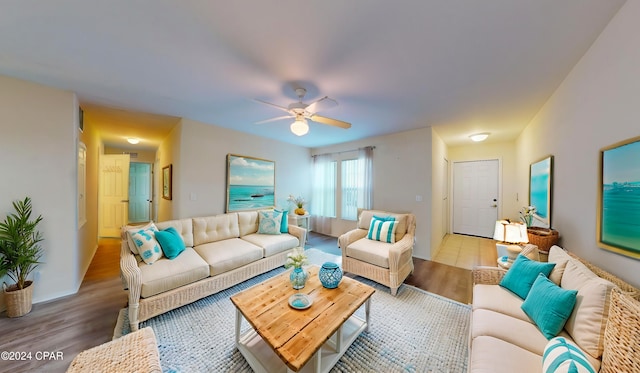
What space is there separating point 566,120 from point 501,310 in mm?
2039

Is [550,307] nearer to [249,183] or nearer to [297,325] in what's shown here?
[297,325]

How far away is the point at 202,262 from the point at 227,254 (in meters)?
0.31

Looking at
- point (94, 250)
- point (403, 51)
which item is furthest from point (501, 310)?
point (94, 250)

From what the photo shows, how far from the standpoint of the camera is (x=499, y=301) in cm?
163

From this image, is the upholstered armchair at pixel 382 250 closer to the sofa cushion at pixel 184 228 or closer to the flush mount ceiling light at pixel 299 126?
the flush mount ceiling light at pixel 299 126

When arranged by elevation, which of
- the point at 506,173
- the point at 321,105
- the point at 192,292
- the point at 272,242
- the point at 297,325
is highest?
the point at 321,105

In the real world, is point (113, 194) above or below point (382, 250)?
above

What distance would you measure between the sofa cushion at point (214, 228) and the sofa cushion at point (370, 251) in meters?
1.94

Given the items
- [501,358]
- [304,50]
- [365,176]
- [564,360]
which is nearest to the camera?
[564,360]

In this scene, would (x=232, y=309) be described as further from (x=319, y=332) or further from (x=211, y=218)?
(x=211, y=218)

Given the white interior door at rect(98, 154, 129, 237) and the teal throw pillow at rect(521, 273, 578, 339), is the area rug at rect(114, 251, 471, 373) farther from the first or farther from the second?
the white interior door at rect(98, 154, 129, 237)

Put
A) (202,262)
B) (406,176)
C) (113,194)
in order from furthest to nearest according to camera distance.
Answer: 1. (113,194)
2. (406,176)
3. (202,262)

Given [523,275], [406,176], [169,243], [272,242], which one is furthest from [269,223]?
[523,275]

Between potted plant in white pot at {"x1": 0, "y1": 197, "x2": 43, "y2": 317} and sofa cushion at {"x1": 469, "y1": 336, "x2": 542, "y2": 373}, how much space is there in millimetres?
3926
